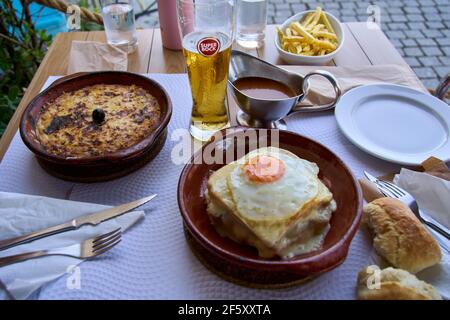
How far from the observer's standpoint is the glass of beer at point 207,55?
0.99m

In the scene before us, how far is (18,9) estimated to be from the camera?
7.36 ft

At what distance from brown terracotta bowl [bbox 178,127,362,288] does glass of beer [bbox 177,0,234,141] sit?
20 cm

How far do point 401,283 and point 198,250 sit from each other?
1.22ft

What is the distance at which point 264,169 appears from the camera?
2.50 feet

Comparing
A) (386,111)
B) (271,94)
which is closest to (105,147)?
(271,94)

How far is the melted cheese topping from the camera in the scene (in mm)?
916

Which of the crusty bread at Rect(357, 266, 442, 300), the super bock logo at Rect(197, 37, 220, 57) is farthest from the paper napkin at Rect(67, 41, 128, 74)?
the crusty bread at Rect(357, 266, 442, 300)

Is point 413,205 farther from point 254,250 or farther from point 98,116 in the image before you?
point 98,116

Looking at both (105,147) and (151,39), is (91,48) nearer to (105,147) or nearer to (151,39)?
(151,39)

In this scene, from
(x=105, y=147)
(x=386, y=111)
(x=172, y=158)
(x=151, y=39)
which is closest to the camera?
(x=105, y=147)

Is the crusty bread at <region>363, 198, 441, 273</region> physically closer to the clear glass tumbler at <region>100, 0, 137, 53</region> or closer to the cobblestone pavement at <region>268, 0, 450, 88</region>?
the clear glass tumbler at <region>100, 0, 137, 53</region>

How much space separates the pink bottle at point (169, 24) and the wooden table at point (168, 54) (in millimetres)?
31

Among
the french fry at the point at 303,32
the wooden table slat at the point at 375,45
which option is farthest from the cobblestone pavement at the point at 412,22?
the french fry at the point at 303,32

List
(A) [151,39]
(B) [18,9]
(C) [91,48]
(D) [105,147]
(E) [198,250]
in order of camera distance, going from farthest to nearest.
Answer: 1. (B) [18,9]
2. (A) [151,39]
3. (C) [91,48]
4. (D) [105,147]
5. (E) [198,250]
